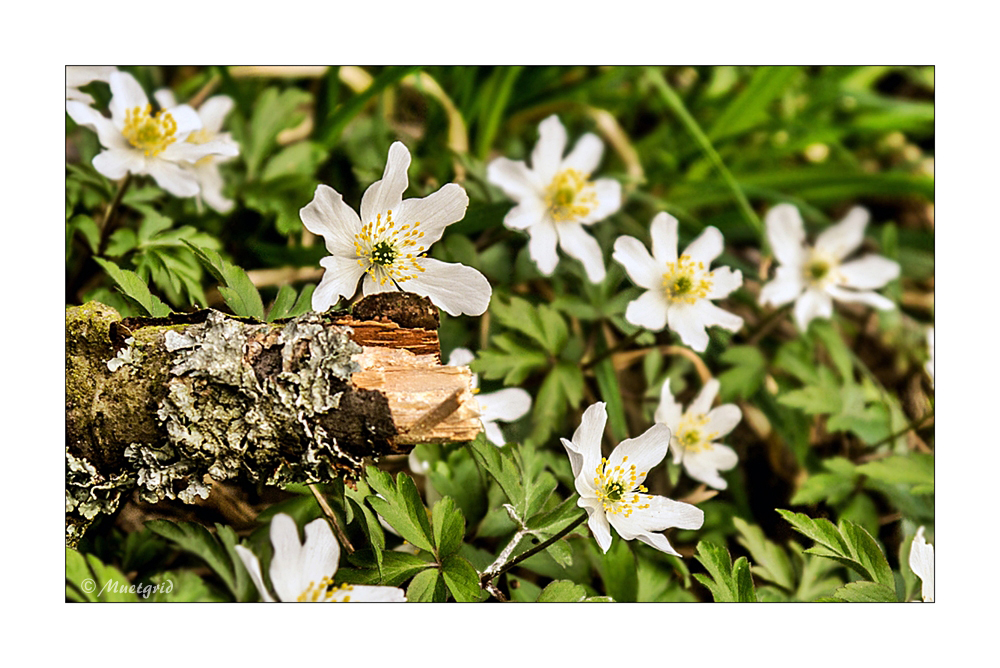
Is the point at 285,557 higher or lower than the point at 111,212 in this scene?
lower

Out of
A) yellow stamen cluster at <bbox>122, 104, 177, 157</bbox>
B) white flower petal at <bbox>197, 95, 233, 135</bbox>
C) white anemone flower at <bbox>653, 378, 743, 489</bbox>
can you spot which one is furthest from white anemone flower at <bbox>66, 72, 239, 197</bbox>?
white anemone flower at <bbox>653, 378, 743, 489</bbox>

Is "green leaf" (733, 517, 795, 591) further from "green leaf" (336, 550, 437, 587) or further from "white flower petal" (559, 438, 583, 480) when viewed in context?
"green leaf" (336, 550, 437, 587)

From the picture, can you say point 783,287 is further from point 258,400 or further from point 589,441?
point 258,400

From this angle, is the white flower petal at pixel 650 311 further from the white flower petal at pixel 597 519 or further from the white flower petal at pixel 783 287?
the white flower petal at pixel 783 287

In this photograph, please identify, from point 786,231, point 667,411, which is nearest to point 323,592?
point 667,411

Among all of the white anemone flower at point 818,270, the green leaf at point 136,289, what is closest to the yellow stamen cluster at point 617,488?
the green leaf at point 136,289

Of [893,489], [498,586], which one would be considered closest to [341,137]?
[498,586]
